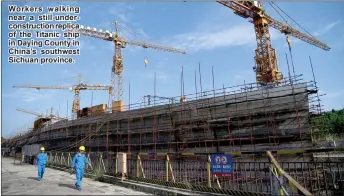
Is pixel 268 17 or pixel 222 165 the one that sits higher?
pixel 268 17

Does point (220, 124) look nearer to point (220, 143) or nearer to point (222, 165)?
point (220, 143)

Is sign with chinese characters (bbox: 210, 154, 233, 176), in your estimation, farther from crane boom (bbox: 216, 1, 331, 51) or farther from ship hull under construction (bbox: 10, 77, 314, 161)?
crane boom (bbox: 216, 1, 331, 51)

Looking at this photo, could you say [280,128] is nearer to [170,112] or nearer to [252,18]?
[170,112]

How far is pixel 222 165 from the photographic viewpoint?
312 inches

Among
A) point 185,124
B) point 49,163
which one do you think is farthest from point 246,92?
point 49,163

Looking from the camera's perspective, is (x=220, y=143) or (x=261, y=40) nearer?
(x=220, y=143)

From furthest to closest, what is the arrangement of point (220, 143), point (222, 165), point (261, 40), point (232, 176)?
point (261, 40) < point (220, 143) < point (232, 176) < point (222, 165)

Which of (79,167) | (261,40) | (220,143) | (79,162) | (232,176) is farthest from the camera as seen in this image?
(261,40)

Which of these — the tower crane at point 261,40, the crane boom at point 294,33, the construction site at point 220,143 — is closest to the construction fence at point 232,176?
the construction site at point 220,143

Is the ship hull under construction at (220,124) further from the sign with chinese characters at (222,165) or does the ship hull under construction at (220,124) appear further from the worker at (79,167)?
the worker at (79,167)

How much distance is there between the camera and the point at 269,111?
15156mm

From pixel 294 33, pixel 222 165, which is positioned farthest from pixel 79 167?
pixel 294 33

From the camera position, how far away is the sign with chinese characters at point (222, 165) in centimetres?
776

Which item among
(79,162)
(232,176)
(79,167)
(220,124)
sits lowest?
(232,176)
